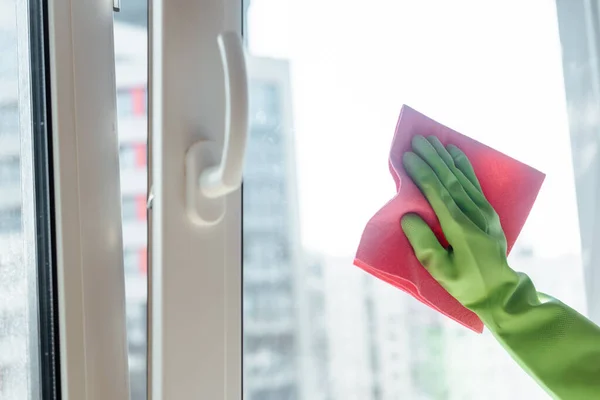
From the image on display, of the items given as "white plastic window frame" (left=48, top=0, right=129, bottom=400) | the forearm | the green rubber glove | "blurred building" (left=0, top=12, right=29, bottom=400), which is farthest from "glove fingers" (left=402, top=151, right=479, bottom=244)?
"blurred building" (left=0, top=12, right=29, bottom=400)

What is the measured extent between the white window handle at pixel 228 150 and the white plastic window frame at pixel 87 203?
4.8 inches

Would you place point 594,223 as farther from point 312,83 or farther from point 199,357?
point 199,357

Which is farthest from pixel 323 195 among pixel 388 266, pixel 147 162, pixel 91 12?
pixel 91 12

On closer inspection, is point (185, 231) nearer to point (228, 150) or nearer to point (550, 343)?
point (228, 150)

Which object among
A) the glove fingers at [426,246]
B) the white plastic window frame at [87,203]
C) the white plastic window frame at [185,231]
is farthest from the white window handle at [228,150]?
the glove fingers at [426,246]

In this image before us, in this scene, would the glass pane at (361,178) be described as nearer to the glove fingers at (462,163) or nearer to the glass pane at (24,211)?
the glove fingers at (462,163)

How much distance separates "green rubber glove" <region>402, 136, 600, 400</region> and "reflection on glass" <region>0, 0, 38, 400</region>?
1.43 feet

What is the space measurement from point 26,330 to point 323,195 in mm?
388

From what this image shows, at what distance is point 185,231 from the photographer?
0.67 m

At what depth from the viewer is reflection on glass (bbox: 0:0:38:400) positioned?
28.5 inches

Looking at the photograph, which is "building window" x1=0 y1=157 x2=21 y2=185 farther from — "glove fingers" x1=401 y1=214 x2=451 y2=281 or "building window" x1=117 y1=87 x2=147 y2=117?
"glove fingers" x1=401 y1=214 x2=451 y2=281

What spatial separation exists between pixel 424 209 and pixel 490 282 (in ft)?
0.39

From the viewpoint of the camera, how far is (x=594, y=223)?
3.40 feet

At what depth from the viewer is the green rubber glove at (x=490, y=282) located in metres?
0.81
